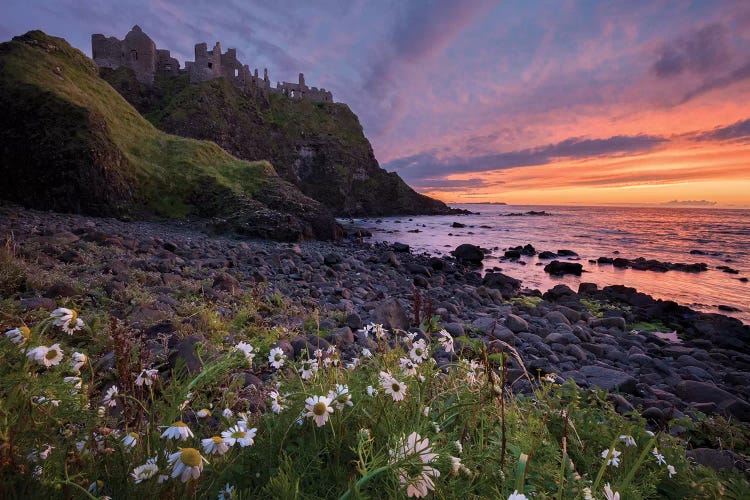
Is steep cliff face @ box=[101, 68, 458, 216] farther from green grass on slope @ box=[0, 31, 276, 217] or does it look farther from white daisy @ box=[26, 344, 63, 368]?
white daisy @ box=[26, 344, 63, 368]

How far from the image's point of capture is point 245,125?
2901 inches

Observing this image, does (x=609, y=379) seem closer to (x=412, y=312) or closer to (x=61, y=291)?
(x=412, y=312)

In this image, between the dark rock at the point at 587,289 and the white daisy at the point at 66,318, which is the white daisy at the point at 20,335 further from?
the dark rock at the point at 587,289

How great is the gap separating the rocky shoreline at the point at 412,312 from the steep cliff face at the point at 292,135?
59524mm

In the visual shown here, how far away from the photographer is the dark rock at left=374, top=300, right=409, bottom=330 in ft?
23.5

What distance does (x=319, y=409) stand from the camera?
1682mm

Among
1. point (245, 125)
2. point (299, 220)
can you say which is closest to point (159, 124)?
point (245, 125)

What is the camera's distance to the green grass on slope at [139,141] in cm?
1888

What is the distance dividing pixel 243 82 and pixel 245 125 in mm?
12157

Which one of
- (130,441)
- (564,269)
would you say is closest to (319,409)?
(130,441)

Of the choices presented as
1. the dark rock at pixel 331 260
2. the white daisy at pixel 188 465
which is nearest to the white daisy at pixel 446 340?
the white daisy at pixel 188 465

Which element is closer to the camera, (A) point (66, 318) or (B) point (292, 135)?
(A) point (66, 318)

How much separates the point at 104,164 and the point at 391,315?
17.3 m

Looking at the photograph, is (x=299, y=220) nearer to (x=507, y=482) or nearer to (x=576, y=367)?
(x=576, y=367)
